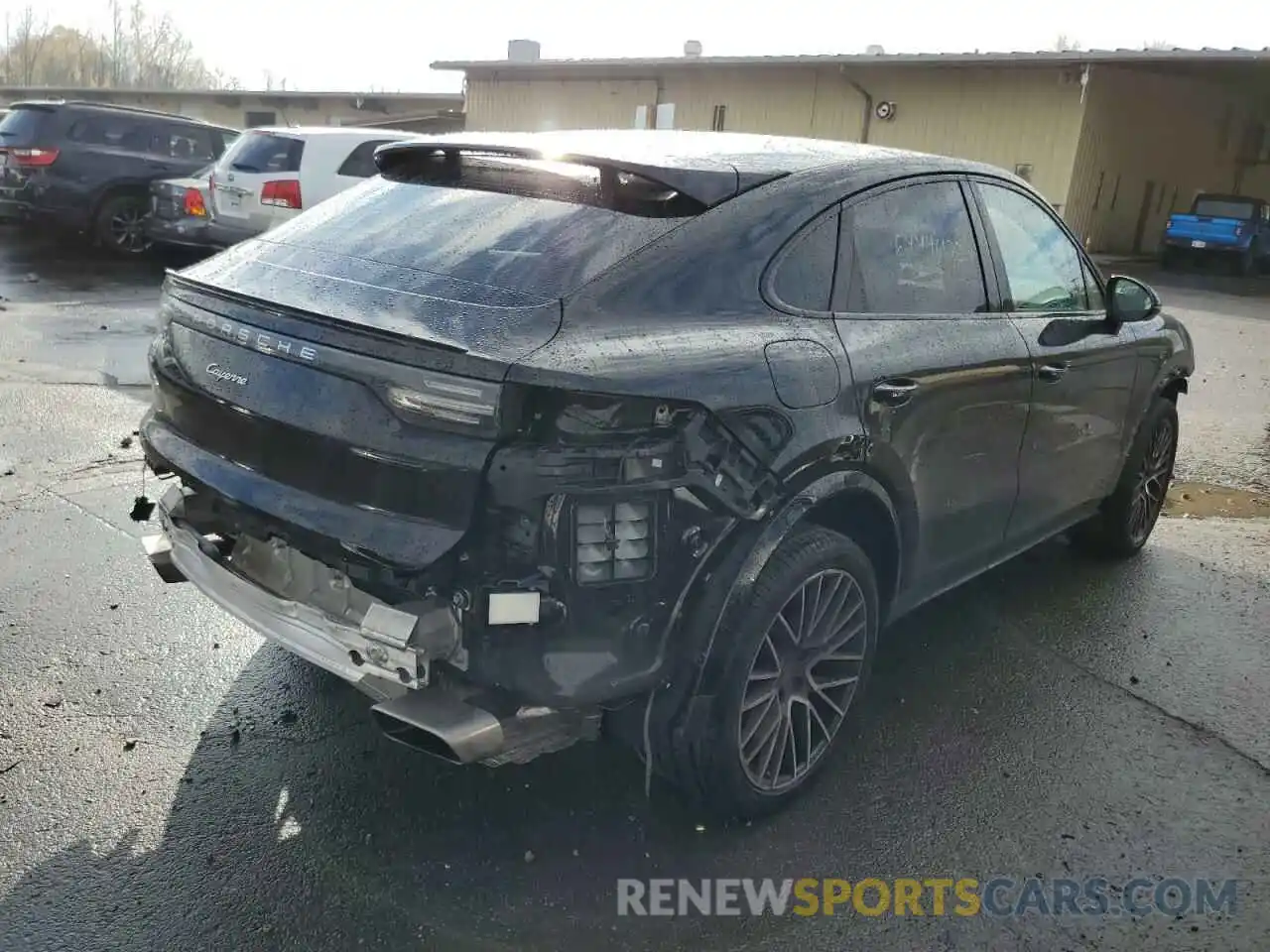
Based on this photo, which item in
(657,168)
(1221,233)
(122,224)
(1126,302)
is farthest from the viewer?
(1221,233)

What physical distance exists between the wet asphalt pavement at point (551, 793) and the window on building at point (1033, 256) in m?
1.39

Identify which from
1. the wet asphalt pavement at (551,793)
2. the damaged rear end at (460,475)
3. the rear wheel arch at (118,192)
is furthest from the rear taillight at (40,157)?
the damaged rear end at (460,475)

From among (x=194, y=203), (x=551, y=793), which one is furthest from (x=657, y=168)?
(x=194, y=203)

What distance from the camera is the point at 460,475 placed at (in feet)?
7.98

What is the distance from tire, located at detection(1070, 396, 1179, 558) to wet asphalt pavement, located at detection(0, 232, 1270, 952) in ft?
1.07

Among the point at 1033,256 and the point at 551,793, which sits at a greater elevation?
the point at 1033,256

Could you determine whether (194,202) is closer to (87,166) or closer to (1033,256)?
(87,166)

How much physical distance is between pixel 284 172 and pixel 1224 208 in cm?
2092

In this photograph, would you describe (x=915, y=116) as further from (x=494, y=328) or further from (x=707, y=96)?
(x=494, y=328)

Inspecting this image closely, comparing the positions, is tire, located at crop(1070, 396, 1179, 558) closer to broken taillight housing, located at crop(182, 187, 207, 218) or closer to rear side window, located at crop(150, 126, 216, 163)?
broken taillight housing, located at crop(182, 187, 207, 218)

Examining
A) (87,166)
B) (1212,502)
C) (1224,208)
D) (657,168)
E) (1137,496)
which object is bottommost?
(1212,502)

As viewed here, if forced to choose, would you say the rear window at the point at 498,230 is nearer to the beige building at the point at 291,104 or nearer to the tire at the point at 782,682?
the tire at the point at 782,682

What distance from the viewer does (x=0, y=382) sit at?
721 cm

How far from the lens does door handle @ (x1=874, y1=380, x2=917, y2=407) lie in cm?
315
